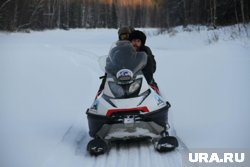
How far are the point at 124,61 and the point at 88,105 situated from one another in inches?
123

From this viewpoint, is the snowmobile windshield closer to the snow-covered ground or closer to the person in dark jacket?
the person in dark jacket

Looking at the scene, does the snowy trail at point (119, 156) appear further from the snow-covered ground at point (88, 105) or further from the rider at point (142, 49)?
the rider at point (142, 49)

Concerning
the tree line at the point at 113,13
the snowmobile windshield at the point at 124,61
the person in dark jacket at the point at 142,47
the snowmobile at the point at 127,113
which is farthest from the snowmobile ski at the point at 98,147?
the tree line at the point at 113,13

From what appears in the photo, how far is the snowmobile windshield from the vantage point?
18.4 feet

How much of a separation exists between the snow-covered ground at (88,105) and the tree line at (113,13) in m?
13.2

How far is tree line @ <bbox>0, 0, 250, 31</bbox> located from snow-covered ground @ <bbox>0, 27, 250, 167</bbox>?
519 inches

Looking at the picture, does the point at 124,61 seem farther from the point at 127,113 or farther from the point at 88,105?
the point at 88,105

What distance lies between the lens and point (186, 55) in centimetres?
1479

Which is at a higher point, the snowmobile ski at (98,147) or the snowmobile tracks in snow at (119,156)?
the snowmobile ski at (98,147)

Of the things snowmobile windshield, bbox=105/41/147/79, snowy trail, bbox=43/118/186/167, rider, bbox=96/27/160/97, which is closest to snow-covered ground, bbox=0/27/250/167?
snowy trail, bbox=43/118/186/167

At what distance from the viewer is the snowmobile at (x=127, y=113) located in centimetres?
519

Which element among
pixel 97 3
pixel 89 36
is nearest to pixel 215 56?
pixel 89 36

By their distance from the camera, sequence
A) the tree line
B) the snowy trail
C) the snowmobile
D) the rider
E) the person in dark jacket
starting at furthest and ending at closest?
the tree line < the person in dark jacket < the rider < the snowmobile < the snowy trail

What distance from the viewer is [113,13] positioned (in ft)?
210
